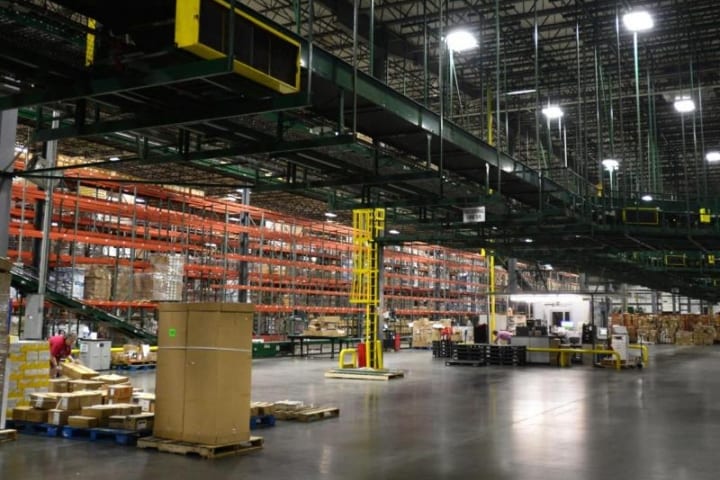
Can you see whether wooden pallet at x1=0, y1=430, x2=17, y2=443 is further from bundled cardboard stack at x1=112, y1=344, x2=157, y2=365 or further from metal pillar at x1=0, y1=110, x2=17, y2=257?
bundled cardboard stack at x1=112, y1=344, x2=157, y2=365

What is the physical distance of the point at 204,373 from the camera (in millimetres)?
8328

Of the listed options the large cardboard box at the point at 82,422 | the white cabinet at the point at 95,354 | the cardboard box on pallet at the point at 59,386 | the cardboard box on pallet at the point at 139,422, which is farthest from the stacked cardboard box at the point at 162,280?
the cardboard box on pallet at the point at 139,422

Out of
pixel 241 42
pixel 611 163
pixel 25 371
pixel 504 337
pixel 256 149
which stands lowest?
pixel 25 371

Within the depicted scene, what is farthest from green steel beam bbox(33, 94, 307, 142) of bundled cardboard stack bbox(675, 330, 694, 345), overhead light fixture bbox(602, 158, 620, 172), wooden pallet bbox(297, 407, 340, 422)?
bundled cardboard stack bbox(675, 330, 694, 345)

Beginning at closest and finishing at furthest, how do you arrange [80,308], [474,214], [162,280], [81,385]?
[81,385] → [474,214] → [80,308] → [162,280]

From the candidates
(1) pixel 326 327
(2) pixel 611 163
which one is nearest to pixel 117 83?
(2) pixel 611 163

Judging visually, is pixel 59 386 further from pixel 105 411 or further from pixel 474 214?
pixel 474 214

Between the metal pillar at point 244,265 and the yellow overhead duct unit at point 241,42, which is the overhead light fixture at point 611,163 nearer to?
the yellow overhead duct unit at point 241,42

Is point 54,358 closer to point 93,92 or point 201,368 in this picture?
point 201,368

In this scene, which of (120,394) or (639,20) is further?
(639,20)

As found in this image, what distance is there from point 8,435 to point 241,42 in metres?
6.10

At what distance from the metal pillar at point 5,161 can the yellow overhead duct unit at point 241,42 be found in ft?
29.6

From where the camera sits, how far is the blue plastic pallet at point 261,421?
10.5m

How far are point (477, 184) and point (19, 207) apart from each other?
13158 mm
